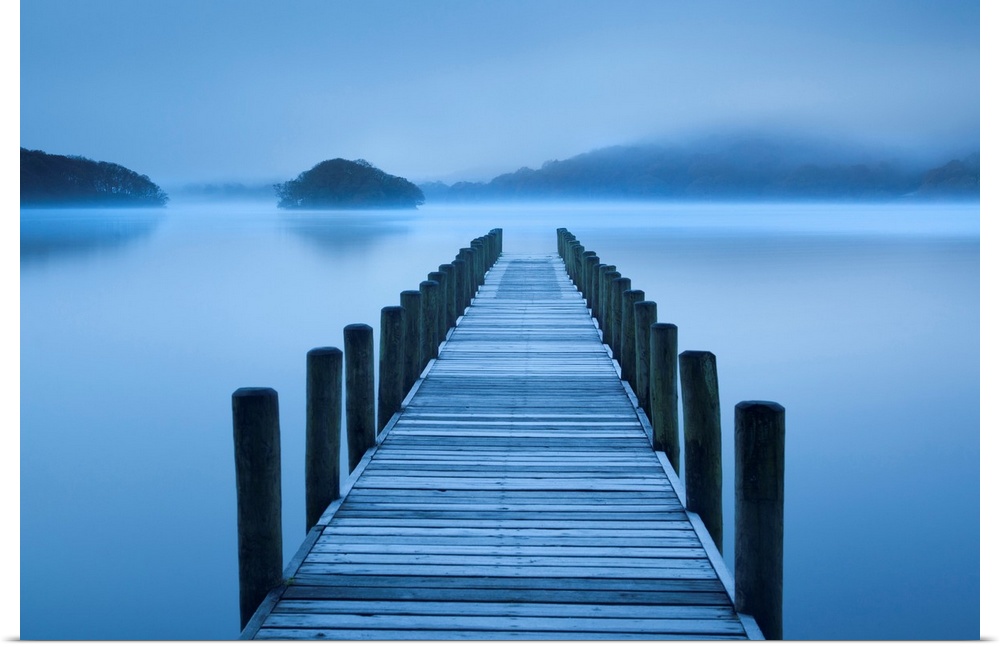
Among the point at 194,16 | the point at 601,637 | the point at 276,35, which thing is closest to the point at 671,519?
the point at 601,637

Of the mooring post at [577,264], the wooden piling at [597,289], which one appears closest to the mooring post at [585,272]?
the mooring post at [577,264]

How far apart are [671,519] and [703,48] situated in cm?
1819

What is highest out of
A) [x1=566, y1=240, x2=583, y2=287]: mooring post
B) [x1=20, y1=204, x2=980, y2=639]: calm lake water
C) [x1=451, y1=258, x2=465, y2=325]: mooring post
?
[x1=566, y1=240, x2=583, y2=287]: mooring post

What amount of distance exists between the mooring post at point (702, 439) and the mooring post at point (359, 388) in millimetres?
1831

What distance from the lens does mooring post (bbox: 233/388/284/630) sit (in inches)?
132

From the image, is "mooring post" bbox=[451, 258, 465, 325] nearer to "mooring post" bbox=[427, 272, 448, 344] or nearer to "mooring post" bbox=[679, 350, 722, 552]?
"mooring post" bbox=[427, 272, 448, 344]

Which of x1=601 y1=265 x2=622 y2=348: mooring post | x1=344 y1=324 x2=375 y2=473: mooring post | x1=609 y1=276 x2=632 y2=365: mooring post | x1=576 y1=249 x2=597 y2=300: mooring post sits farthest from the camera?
x1=576 y1=249 x2=597 y2=300: mooring post

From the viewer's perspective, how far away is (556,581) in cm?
338

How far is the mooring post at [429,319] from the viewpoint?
25.4 feet

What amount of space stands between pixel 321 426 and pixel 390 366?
1865 millimetres

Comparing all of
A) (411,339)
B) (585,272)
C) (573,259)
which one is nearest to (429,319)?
(411,339)

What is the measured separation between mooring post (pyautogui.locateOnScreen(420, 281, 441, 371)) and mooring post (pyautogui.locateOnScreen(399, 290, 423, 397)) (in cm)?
40

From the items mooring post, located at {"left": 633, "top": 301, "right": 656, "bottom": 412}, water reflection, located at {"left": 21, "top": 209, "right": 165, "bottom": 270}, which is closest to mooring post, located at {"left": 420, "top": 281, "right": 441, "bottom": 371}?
mooring post, located at {"left": 633, "top": 301, "right": 656, "bottom": 412}

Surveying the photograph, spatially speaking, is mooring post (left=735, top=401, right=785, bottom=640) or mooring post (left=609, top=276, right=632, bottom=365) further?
mooring post (left=609, top=276, right=632, bottom=365)
